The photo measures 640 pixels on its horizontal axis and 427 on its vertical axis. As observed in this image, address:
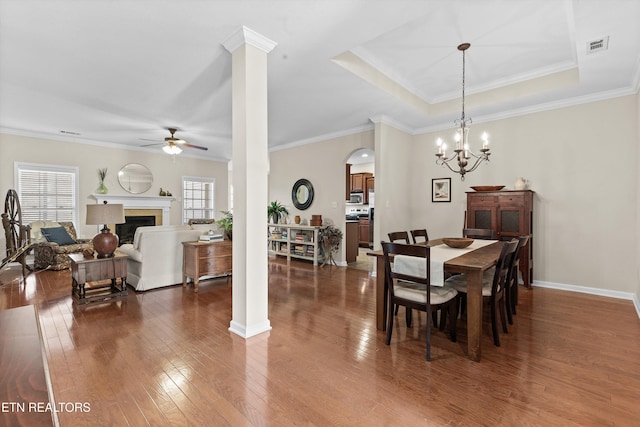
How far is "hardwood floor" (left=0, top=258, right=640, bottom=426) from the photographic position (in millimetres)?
1799

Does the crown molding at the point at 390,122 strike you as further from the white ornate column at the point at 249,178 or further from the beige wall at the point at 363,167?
the beige wall at the point at 363,167

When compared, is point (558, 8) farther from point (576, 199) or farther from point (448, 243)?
point (576, 199)

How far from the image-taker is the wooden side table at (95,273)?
368cm

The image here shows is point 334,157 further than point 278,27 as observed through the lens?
Yes

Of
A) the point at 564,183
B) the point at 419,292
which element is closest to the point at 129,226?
the point at 419,292

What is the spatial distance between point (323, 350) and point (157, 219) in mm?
6904

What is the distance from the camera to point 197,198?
8.87m

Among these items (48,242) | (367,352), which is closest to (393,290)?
(367,352)

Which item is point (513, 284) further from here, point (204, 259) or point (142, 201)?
point (142, 201)

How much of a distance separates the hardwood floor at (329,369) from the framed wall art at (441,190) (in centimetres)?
242

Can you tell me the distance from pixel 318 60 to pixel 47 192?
6665mm

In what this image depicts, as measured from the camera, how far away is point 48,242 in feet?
18.4

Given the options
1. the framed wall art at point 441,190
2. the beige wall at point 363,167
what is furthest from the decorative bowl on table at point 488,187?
the beige wall at point 363,167

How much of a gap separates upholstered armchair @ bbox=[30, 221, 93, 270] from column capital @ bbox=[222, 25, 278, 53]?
511 cm
